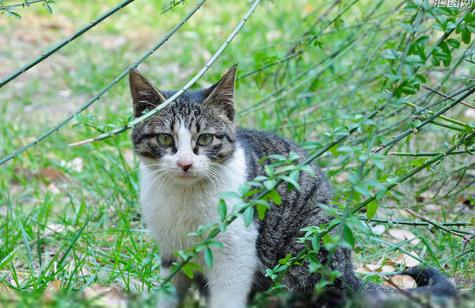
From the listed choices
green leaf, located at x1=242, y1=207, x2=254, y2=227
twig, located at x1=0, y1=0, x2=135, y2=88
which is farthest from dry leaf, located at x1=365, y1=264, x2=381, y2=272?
twig, located at x1=0, y1=0, x2=135, y2=88

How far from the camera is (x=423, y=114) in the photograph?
8.68ft

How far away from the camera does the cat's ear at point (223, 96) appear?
2973 millimetres

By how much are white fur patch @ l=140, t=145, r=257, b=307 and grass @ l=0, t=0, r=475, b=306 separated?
0.83 feet

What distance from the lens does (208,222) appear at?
282 centimetres

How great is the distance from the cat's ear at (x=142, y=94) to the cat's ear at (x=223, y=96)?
0.73ft

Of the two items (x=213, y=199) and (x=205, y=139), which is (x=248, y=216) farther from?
(x=205, y=139)

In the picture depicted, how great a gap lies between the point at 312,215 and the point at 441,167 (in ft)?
3.25

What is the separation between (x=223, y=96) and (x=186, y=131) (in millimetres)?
268

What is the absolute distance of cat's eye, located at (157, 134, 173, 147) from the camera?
291 centimetres

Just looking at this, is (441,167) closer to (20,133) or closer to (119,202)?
(119,202)

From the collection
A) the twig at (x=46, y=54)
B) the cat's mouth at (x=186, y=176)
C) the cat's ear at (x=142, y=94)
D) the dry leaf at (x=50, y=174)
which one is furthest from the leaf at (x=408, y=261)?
the dry leaf at (x=50, y=174)

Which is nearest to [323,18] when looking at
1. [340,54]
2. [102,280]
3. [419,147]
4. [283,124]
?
[340,54]

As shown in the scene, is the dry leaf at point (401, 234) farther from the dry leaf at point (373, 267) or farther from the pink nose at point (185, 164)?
the pink nose at point (185, 164)

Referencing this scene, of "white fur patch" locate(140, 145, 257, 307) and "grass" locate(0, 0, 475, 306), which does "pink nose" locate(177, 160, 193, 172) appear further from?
"grass" locate(0, 0, 475, 306)
